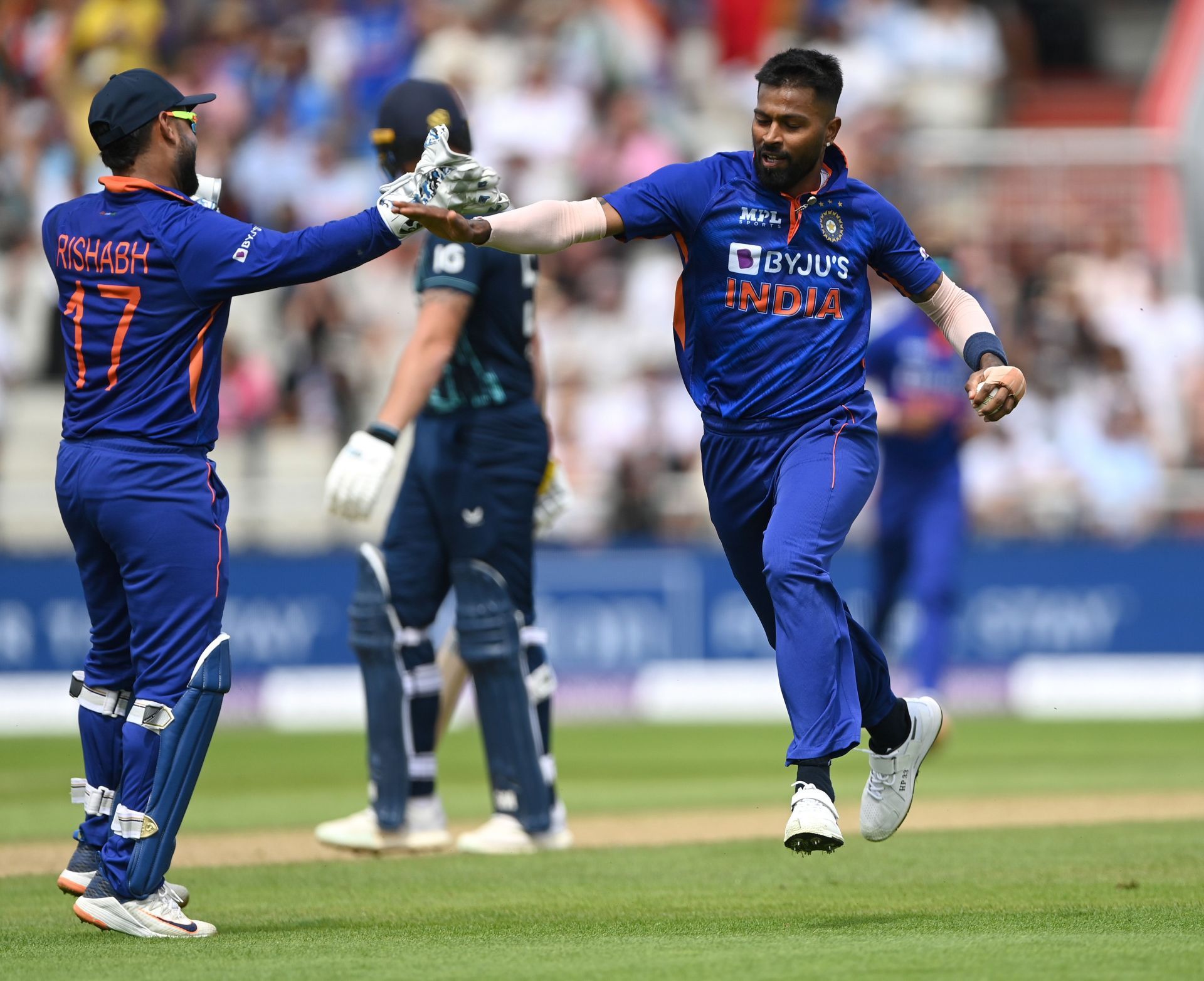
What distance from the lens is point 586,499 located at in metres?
15.9

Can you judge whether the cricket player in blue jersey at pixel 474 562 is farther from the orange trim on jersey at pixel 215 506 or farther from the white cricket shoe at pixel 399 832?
the orange trim on jersey at pixel 215 506

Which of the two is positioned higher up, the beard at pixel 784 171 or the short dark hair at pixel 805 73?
the short dark hair at pixel 805 73

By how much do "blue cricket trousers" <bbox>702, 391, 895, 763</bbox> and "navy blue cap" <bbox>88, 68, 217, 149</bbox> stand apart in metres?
1.90

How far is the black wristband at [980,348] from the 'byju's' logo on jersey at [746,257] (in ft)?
2.28

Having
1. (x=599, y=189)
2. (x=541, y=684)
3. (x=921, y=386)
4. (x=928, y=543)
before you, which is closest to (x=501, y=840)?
→ (x=541, y=684)

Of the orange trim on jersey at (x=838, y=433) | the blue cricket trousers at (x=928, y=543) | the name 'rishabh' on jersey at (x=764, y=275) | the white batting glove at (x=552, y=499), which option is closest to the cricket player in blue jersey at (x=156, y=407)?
the name 'rishabh' on jersey at (x=764, y=275)

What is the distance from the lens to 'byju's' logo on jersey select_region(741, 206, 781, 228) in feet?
19.3

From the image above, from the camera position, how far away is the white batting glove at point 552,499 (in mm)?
8273

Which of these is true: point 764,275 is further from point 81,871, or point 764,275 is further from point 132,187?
point 81,871

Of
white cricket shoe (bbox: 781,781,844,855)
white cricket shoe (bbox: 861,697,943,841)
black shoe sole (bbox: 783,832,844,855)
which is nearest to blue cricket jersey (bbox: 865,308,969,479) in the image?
white cricket shoe (bbox: 861,697,943,841)

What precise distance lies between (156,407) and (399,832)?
2.77 meters

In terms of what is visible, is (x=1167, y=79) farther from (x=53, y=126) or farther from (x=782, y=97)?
(x=782, y=97)

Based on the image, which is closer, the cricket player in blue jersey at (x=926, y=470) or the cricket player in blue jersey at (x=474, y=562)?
the cricket player in blue jersey at (x=474, y=562)

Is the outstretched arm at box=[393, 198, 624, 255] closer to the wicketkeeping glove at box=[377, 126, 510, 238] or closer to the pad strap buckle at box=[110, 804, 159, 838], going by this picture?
the wicketkeeping glove at box=[377, 126, 510, 238]
